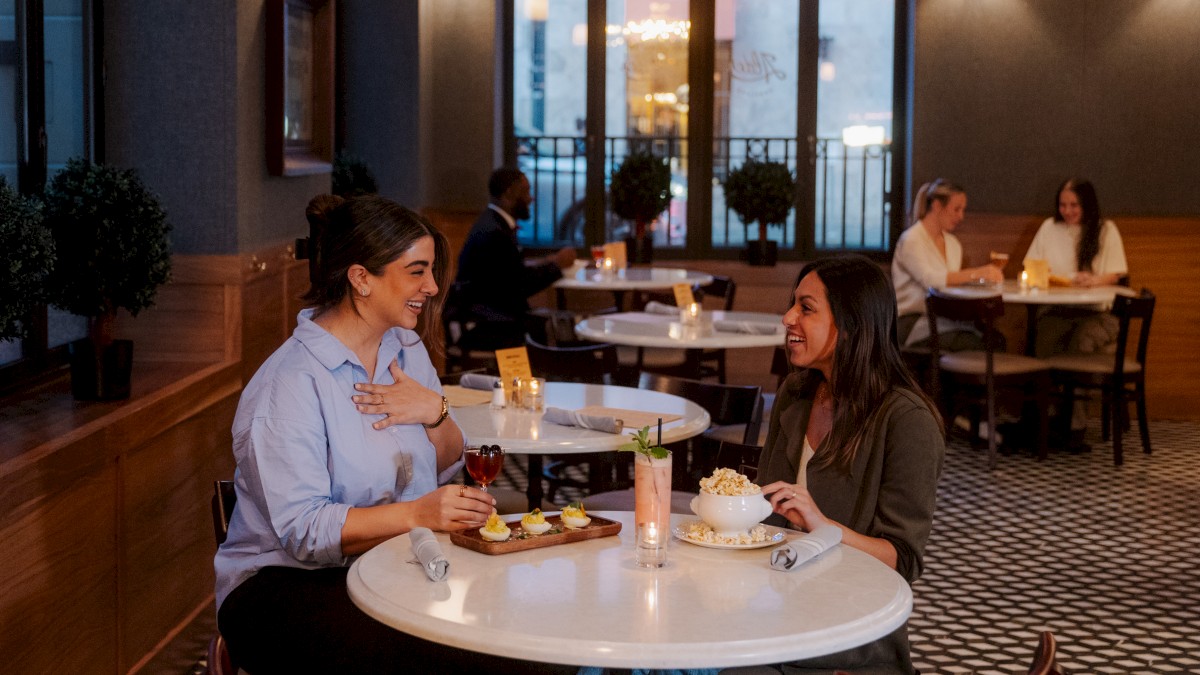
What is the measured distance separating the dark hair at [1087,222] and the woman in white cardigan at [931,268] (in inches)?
25.2

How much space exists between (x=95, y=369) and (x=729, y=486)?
74.8 inches

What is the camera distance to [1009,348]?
8586 mm

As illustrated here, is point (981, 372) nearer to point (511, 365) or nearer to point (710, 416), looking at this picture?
point (710, 416)

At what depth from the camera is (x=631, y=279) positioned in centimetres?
758

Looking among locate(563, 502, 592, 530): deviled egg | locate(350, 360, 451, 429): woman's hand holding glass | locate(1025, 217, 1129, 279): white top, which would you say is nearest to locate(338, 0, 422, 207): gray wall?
A: locate(1025, 217, 1129, 279): white top

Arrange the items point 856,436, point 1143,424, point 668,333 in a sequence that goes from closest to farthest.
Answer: point 856,436
point 668,333
point 1143,424

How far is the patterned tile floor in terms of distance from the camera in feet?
13.8

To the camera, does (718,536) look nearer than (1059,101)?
Yes

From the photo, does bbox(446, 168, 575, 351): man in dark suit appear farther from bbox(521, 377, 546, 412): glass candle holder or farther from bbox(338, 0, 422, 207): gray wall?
bbox(521, 377, 546, 412): glass candle holder

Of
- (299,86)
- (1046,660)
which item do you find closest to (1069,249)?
(299,86)

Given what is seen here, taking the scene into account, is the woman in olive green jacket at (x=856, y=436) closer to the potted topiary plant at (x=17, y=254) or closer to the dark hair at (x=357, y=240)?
the dark hair at (x=357, y=240)

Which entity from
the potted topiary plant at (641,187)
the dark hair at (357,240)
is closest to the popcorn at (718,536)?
the dark hair at (357,240)

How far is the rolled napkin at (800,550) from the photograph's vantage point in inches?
89.3

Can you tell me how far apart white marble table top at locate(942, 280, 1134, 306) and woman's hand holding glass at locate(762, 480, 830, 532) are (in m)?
4.57
